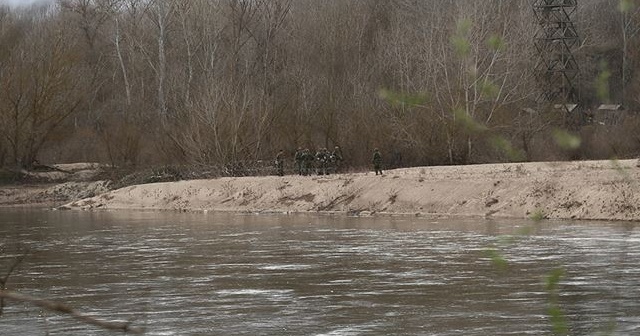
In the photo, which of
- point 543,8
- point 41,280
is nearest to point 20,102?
point 543,8

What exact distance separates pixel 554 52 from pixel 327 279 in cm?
4066

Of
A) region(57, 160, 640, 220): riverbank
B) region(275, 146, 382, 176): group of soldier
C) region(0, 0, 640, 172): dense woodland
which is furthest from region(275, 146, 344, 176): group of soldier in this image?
region(0, 0, 640, 172): dense woodland

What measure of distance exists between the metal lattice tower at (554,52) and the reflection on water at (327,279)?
2344 centimetres

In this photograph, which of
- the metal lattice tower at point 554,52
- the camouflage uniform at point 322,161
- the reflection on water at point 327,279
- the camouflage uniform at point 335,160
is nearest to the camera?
the reflection on water at point 327,279

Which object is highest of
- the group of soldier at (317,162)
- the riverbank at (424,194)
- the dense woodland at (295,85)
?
the dense woodland at (295,85)

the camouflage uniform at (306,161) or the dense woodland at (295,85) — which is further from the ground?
the dense woodland at (295,85)

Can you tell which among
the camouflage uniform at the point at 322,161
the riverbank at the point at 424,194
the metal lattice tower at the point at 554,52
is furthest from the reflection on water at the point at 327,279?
the metal lattice tower at the point at 554,52

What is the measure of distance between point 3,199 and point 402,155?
21.6 meters

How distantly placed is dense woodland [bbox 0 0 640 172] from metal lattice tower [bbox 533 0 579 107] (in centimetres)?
80

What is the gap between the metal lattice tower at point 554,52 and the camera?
54225 mm

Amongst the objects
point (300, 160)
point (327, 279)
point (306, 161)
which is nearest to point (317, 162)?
point (306, 161)

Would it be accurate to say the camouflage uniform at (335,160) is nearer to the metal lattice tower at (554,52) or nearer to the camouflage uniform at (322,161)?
the camouflage uniform at (322,161)

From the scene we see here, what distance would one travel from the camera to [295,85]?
207 ft

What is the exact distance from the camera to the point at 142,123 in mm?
71188
